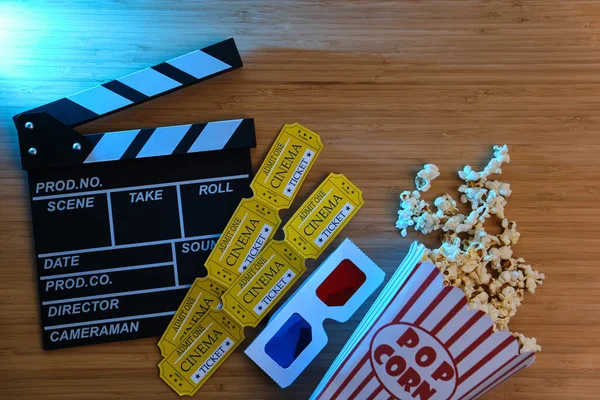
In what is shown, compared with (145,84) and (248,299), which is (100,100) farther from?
(248,299)

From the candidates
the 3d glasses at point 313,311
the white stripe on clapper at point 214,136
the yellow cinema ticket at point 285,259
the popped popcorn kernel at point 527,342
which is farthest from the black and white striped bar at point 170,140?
the popped popcorn kernel at point 527,342

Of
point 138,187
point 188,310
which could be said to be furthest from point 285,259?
point 138,187

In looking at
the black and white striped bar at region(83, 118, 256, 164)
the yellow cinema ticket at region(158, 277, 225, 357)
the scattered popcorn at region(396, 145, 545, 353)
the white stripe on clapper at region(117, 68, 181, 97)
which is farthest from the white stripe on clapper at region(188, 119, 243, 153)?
the scattered popcorn at region(396, 145, 545, 353)

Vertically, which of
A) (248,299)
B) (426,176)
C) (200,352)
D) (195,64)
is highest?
(195,64)

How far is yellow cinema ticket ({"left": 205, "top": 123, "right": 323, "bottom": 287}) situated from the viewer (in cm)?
96

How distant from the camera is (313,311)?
37.4 inches

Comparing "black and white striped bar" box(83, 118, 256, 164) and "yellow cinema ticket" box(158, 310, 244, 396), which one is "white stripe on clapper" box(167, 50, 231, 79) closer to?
"black and white striped bar" box(83, 118, 256, 164)

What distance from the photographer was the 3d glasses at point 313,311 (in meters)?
0.95

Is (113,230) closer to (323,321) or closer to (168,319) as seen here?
(168,319)

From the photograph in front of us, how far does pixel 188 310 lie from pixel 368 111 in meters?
0.52

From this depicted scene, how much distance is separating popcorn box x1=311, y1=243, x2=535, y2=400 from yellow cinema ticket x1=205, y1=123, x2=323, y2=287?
10.2 inches

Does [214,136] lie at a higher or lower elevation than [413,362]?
higher

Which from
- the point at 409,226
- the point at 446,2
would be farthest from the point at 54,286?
the point at 446,2

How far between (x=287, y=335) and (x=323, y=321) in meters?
0.07
